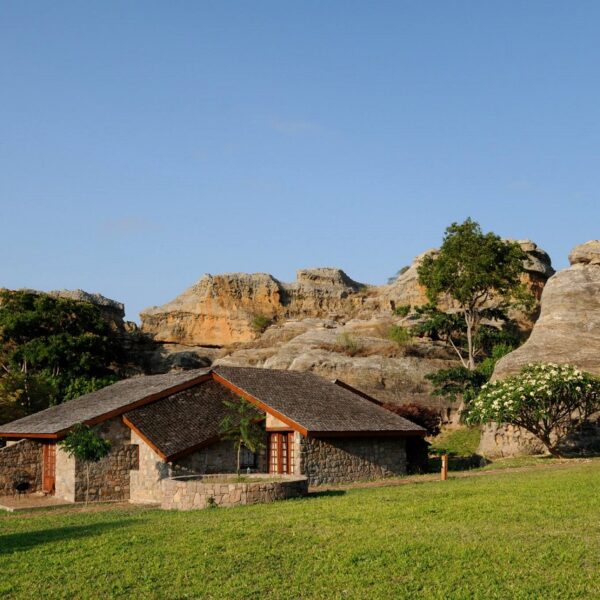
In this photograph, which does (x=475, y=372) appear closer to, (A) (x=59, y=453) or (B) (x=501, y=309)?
(B) (x=501, y=309)

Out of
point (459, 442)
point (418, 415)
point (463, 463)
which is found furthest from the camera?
point (459, 442)

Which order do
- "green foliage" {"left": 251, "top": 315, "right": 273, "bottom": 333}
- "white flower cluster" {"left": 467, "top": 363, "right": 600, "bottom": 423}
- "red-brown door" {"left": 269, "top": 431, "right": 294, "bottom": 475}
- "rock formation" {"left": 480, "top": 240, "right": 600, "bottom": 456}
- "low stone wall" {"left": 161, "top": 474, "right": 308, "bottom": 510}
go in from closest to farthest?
1. "low stone wall" {"left": 161, "top": 474, "right": 308, "bottom": 510}
2. "red-brown door" {"left": 269, "top": 431, "right": 294, "bottom": 475}
3. "white flower cluster" {"left": 467, "top": 363, "right": 600, "bottom": 423}
4. "rock formation" {"left": 480, "top": 240, "right": 600, "bottom": 456}
5. "green foliage" {"left": 251, "top": 315, "right": 273, "bottom": 333}

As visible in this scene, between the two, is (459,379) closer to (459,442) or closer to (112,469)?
(459,442)

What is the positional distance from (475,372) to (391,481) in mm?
17317

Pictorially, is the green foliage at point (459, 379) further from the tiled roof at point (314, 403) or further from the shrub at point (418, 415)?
the tiled roof at point (314, 403)

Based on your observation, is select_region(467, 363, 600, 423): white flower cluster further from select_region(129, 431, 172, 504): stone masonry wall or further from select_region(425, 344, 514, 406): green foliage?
select_region(425, 344, 514, 406): green foliage

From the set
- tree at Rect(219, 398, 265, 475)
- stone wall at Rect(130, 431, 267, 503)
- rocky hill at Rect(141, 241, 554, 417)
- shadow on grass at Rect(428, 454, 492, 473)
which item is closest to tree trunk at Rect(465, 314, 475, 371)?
rocky hill at Rect(141, 241, 554, 417)

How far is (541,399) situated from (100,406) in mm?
16475

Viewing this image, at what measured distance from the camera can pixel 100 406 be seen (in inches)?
1080

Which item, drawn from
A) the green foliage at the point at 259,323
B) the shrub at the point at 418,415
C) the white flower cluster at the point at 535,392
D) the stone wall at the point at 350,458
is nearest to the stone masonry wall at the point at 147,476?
the stone wall at the point at 350,458

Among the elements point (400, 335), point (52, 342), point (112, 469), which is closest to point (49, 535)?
point (112, 469)

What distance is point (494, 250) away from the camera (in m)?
46.3

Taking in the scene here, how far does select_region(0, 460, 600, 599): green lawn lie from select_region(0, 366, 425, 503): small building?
21.8 feet

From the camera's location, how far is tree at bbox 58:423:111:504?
77.6 feet
